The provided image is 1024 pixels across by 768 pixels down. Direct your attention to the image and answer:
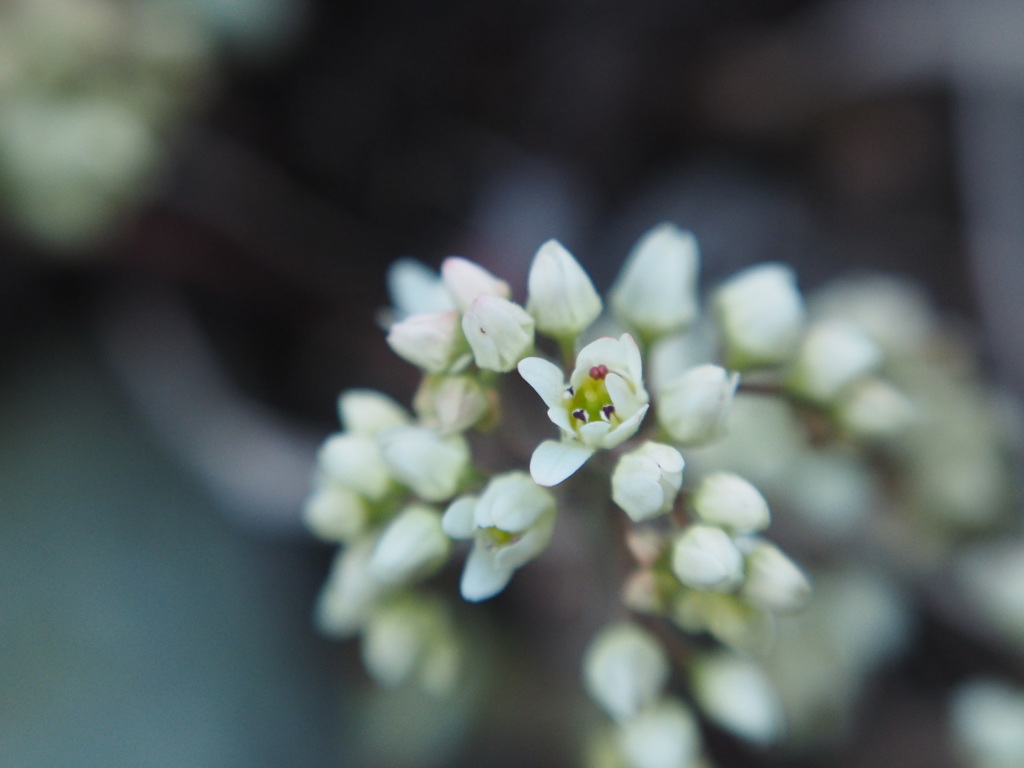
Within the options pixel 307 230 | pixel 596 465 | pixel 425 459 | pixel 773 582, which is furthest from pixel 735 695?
pixel 307 230

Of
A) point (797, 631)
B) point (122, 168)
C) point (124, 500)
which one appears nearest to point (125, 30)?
point (122, 168)

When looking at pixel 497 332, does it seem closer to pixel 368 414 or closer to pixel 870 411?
pixel 368 414

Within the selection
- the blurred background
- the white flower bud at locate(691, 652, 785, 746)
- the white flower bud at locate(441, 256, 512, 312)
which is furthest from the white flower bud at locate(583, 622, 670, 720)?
the blurred background

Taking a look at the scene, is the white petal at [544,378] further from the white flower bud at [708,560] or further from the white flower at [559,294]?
the white flower bud at [708,560]

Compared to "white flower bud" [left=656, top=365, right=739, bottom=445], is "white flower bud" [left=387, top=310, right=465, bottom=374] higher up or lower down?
higher up

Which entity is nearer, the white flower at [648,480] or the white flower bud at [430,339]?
the white flower at [648,480]

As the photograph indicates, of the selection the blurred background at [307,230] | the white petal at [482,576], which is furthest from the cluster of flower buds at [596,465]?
the blurred background at [307,230]

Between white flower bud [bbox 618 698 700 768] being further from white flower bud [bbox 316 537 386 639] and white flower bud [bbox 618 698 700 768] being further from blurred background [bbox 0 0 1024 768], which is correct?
blurred background [bbox 0 0 1024 768]
